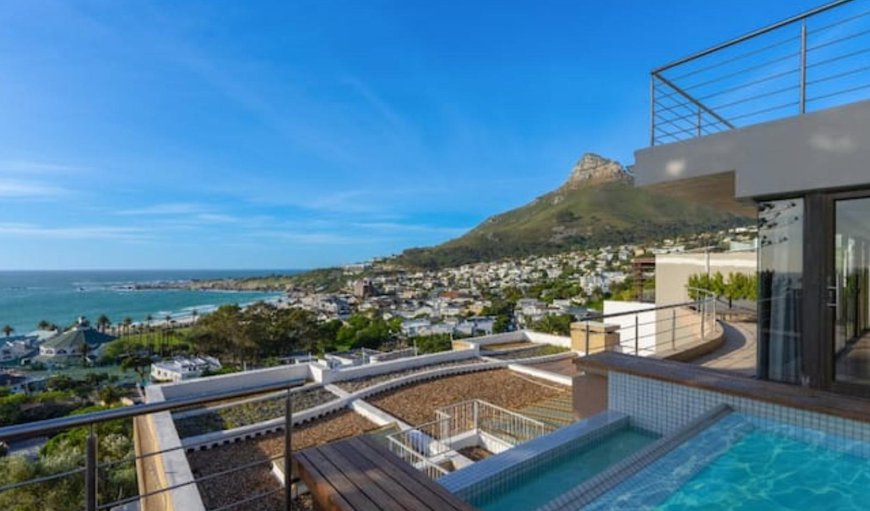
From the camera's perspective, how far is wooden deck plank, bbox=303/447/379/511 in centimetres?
223

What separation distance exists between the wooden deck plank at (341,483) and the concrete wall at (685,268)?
13.0 m

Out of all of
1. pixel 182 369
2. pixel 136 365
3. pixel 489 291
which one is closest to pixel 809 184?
pixel 182 369

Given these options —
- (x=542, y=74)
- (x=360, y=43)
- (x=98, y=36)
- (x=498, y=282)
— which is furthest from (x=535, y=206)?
(x=98, y=36)

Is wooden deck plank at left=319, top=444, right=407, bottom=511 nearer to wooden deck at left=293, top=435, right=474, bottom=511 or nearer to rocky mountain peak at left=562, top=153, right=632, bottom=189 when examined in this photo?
wooden deck at left=293, top=435, right=474, bottom=511

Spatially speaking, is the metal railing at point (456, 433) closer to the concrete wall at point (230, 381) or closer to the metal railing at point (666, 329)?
the metal railing at point (666, 329)

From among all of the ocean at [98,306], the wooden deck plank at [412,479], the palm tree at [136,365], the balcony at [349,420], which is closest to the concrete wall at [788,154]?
the balcony at [349,420]

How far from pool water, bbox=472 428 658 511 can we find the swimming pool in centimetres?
60

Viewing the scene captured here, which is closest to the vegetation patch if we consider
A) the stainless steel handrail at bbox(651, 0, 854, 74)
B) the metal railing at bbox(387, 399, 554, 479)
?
the metal railing at bbox(387, 399, 554, 479)

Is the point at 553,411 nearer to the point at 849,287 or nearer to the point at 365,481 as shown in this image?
the point at 849,287

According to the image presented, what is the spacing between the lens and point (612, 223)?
200 feet

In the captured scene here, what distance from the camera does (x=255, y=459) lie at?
23.9ft

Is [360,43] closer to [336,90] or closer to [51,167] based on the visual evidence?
[336,90]

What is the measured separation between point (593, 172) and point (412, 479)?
92.5 meters

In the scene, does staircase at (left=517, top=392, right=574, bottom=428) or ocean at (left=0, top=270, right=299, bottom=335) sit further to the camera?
ocean at (left=0, top=270, right=299, bottom=335)
